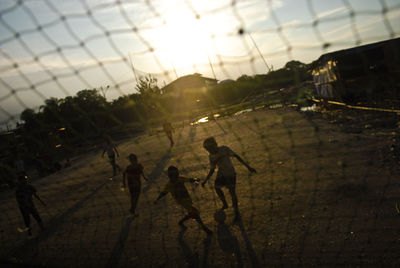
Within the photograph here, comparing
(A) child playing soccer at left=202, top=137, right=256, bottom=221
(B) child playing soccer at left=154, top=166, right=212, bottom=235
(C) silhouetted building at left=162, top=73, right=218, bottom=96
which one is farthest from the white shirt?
(C) silhouetted building at left=162, top=73, right=218, bottom=96

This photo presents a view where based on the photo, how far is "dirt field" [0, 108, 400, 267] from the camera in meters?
3.49

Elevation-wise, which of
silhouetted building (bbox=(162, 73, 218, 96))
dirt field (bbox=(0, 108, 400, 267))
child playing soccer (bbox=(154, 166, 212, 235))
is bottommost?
dirt field (bbox=(0, 108, 400, 267))

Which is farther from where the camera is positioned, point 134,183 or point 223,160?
point 134,183

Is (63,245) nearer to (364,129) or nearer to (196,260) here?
(196,260)

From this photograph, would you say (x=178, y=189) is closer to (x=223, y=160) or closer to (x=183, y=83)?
(x=223, y=160)

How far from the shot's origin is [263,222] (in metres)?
4.39

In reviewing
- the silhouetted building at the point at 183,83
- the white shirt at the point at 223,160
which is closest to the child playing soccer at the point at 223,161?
the white shirt at the point at 223,160

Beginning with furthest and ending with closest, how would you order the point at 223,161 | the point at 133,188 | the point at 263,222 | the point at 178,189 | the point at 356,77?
1. the point at 356,77
2. the point at 133,188
3. the point at 178,189
4. the point at 223,161
5. the point at 263,222

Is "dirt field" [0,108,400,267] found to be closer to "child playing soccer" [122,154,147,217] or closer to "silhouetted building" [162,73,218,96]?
"child playing soccer" [122,154,147,217]

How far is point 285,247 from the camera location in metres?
3.61

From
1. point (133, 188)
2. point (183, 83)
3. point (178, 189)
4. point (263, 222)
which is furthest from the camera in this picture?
point (183, 83)

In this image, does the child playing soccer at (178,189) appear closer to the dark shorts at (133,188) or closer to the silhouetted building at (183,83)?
the dark shorts at (133,188)

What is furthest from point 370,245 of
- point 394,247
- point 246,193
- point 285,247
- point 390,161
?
point 390,161

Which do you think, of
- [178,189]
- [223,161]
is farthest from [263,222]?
[178,189]
